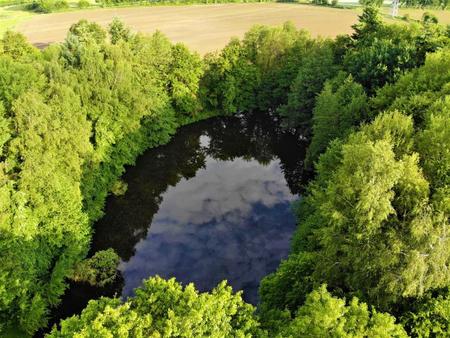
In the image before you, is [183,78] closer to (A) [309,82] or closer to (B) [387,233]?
(A) [309,82]

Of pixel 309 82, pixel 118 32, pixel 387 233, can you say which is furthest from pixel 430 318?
pixel 118 32

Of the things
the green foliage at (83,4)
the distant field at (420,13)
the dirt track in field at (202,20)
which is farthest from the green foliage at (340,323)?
the green foliage at (83,4)

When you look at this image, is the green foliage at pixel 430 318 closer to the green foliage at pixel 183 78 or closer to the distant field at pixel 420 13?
the green foliage at pixel 183 78

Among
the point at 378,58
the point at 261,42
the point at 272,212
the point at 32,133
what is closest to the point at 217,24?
the point at 261,42

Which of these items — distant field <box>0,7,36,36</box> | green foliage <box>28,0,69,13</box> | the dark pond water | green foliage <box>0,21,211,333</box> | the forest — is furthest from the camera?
green foliage <box>28,0,69,13</box>

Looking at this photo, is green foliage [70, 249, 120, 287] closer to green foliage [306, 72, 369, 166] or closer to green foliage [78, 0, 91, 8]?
green foliage [306, 72, 369, 166]

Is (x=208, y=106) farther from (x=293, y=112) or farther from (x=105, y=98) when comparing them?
(x=105, y=98)

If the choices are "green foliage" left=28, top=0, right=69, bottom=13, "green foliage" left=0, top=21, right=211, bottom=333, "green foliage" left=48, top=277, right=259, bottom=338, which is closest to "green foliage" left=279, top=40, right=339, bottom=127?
"green foliage" left=0, top=21, right=211, bottom=333
